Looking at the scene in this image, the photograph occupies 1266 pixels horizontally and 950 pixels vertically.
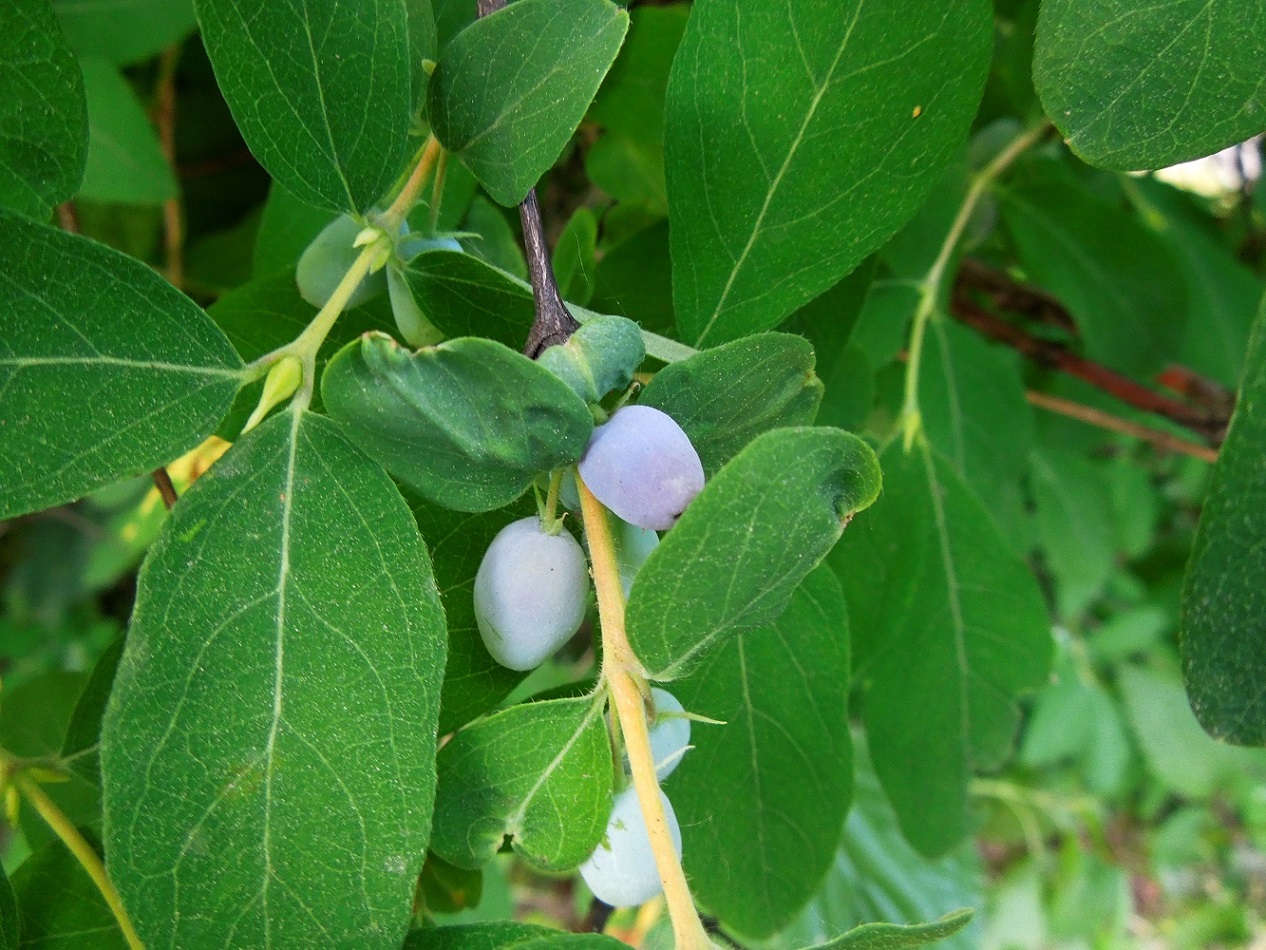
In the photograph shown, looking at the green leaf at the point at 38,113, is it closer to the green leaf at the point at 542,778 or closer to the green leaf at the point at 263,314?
the green leaf at the point at 263,314

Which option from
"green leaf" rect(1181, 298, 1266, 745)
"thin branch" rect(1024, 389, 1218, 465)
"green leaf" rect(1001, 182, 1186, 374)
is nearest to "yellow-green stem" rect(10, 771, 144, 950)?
"green leaf" rect(1181, 298, 1266, 745)

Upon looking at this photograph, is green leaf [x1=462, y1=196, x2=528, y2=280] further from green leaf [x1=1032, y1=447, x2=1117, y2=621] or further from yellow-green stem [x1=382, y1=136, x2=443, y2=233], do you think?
green leaf [x1=1032, y1=447, x2=1117, y2=621]

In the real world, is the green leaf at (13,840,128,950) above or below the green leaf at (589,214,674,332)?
below

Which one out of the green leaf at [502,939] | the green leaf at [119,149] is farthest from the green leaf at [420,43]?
the green leaf at [119,149]

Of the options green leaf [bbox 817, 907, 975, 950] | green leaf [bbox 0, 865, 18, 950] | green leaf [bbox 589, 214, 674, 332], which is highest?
green leaf [bbox 589, 214, 674, 332]

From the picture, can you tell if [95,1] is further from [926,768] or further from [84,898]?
[926,768]

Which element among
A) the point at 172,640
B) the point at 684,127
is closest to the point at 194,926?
the point at 172,640
